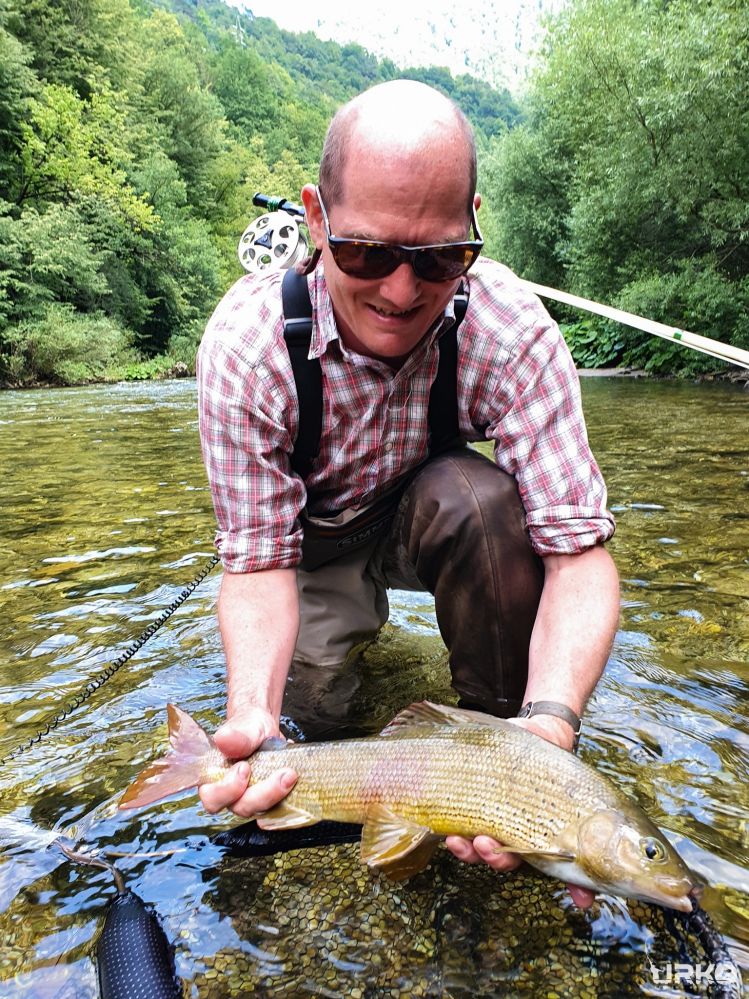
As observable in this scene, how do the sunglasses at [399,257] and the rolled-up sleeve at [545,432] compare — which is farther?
the rolled-up sleeve at [545,432]

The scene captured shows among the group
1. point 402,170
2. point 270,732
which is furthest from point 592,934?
point 402,170

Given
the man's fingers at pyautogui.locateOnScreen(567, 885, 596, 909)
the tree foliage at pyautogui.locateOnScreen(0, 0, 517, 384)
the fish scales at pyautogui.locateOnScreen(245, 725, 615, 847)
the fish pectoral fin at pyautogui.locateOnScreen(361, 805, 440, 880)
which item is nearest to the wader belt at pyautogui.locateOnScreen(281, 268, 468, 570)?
the fish scales at pyautogui.locateOnScreen(245, 725, 615, 847)

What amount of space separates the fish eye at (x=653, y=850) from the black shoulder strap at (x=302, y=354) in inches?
63.2

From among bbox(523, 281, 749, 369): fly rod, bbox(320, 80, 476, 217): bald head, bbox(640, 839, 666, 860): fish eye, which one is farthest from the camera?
bbox(523, 281, 749, 369): fly rod

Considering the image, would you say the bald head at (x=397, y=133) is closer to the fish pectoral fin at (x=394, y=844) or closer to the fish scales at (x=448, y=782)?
the fish scales at (x=448, y=782)

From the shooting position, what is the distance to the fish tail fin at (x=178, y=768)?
2.11m

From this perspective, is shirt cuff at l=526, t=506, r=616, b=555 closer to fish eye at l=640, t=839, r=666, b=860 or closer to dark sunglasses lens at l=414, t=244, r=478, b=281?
dark sunglasses lens at l=414, t=244, r=478, b=281

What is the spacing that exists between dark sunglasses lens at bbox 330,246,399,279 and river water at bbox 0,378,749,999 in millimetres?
1688

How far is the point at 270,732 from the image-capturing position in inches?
86.5

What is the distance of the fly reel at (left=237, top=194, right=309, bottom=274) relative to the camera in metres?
4.40

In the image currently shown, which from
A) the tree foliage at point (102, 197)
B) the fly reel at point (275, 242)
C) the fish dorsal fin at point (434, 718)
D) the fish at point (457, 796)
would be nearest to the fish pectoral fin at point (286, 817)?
the fish at point (457, 796)

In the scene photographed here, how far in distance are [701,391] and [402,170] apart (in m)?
16.0

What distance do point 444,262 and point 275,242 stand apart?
2510 millimetres

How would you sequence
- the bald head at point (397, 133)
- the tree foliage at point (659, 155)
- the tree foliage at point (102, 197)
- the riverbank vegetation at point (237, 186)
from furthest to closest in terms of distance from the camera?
the tree foliage at point (102, 197) < the riverbank vegetation at point (237, 186) < the tree foliage at point (659, 155) < the bald head at point (397, 133)
